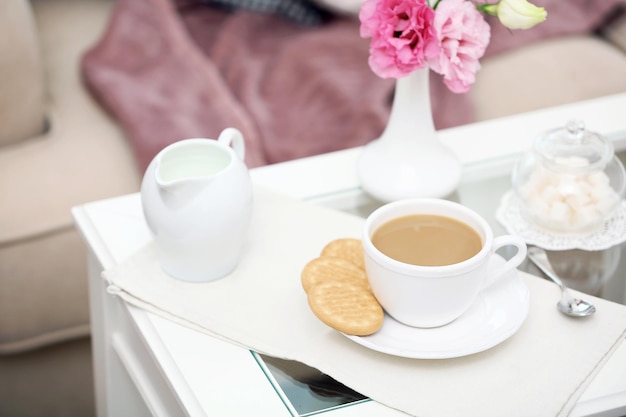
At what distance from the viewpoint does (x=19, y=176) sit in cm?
Answer: 128

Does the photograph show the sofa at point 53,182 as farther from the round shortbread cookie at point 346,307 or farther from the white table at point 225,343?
the round shortbread cookie at point 346,307

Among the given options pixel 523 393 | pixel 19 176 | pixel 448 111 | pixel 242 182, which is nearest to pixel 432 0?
pixel 242 182

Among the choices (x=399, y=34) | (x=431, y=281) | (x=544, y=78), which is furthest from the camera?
(x=544, y=78)

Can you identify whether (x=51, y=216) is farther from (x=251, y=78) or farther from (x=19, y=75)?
(x=251, y=78)

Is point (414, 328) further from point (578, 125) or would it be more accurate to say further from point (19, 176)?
point (19, 176)

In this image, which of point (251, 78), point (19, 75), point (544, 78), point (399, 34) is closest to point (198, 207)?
point (399, 34)

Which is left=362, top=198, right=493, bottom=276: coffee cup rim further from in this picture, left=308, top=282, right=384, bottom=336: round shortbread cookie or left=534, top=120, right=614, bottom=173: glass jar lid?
left=534, top=120, right=614, bottom=173: glass jar lid

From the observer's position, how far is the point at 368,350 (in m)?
0.73

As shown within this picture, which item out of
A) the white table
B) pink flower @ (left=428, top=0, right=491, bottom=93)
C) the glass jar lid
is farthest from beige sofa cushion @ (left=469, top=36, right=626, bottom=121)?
pink flower @ (left=428, top=0, right=491, bottom=93)

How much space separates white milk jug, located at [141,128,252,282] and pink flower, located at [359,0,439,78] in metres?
0.16

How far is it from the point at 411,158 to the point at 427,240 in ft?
0.57

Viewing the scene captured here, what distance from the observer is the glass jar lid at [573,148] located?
2.94 ft

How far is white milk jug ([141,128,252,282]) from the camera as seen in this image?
2.53 ft

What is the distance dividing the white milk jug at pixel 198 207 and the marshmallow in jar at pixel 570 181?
29 cm
